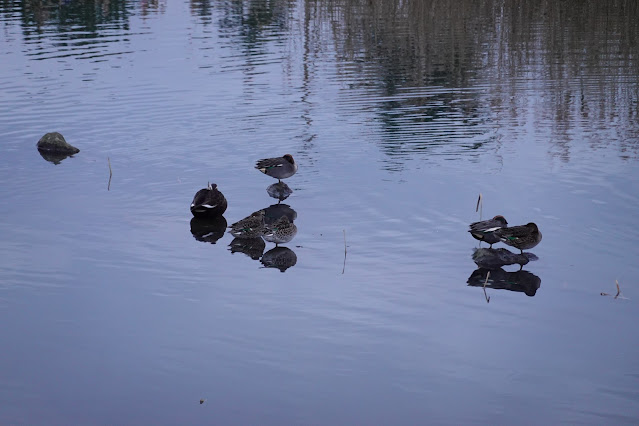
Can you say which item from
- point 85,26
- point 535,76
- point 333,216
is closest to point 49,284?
point 333,216

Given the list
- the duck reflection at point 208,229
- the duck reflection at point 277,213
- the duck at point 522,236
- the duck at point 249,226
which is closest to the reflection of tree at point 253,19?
the duck reflection at point 277,213

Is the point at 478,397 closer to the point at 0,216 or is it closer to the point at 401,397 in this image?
the point at 401,397

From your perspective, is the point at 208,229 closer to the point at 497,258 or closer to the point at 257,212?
the point at 257,212

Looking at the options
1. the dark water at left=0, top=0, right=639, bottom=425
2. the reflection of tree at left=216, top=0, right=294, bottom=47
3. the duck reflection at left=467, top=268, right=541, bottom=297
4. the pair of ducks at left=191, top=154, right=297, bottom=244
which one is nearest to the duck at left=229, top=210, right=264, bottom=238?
the pair of ducks at left=191, top=154, right=297, bottom=244

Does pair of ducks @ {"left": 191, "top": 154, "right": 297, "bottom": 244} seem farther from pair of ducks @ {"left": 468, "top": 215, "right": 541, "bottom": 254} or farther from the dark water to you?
pair of ducks @ {"left": 468, "top": 215, "right": 541, "bottom": 254}

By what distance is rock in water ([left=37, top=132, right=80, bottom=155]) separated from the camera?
63.4ft

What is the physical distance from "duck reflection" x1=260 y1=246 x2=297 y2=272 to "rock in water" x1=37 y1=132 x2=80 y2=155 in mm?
7898

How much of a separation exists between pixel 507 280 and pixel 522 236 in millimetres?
757

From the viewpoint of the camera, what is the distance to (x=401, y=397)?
8875 mm

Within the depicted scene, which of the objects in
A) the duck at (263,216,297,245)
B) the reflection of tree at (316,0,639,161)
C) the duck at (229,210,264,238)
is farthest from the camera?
the reflection of tree at (316,0,639,161)

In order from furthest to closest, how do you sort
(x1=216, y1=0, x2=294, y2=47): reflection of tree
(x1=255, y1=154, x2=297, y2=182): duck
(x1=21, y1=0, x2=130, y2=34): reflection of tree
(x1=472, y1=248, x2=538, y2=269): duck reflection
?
1. (x1=21, y1=0, x2=130, y2=34): reflection of tree
2. (x1=216, y1=0, x2=294, y2=47): reflection of tree
3. (x1=255, y1=154, x2=297, y2=182): duck
4. (x1=472, y1=248, x2=538, y2=269): duck reflection

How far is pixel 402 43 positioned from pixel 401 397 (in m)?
24.2

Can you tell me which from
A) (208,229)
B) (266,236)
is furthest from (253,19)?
(266,236)

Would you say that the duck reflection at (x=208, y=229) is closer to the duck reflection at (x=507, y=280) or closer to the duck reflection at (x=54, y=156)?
the duck reflection at (x=507, y=280)
